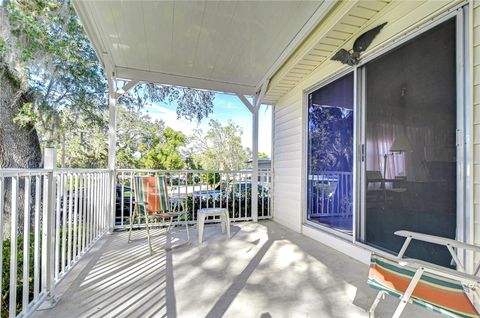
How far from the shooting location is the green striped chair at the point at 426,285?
113cm

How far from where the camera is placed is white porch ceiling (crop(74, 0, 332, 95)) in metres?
2.40

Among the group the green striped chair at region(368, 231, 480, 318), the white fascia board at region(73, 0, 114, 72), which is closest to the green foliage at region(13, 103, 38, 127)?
the white fascia board at region(73, 0, 114, 72)

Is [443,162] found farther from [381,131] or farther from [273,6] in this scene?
[273,6]

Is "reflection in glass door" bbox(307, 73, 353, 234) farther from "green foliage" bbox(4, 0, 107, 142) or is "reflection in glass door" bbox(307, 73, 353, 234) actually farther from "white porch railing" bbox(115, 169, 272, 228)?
"green foliage" bbox(4, 0, 107, 142)

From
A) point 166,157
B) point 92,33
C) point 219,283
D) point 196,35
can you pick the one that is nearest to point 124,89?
point 92,33

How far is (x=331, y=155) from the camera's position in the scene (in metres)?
3.19

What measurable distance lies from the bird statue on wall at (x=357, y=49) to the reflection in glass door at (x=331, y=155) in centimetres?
20

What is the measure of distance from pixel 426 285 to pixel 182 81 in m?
3.98

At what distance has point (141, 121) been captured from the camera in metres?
10.9

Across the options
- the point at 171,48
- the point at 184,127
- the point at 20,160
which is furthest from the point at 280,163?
the point at 184,127

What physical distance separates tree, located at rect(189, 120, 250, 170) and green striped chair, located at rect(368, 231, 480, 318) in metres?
11.8

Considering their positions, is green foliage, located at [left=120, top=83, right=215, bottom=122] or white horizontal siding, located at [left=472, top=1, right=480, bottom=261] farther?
green foliage, located at [left=120, top=83, right=215, bottom=122]

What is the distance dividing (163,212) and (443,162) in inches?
123

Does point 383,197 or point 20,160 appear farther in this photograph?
point 20,160
